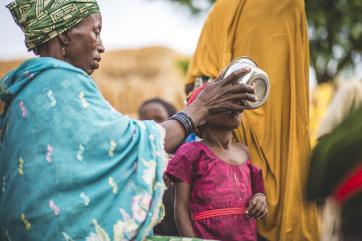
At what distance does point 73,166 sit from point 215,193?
1056 millimetres

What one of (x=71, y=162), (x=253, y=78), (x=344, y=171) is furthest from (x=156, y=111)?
(x=344, y=171)

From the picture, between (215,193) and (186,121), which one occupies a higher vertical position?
(186,121)

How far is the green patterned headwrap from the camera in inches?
130

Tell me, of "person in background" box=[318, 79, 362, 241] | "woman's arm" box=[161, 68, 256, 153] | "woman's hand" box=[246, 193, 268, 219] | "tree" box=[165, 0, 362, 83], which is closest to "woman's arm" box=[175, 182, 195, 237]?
"woman's hand" box=[246, 193, 268, 219]

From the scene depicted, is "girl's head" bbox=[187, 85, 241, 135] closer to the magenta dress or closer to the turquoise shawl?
the magenta dress

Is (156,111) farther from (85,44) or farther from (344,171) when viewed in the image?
(344,171)

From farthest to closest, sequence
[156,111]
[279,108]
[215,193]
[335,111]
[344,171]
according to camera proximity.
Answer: [156,111] < [335,111] < [279,108] < [215,193] < [344,171]

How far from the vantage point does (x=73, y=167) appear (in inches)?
118

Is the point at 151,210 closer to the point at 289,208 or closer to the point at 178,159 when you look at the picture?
the point at 178,159

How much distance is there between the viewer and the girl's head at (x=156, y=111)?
6.99m

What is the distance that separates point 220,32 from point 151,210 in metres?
1.78

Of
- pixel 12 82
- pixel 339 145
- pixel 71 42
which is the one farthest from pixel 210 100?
pixel 339 145

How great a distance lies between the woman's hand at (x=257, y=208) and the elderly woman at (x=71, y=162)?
84 cm

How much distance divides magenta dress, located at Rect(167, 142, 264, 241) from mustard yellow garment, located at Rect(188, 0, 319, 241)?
0.30 m
